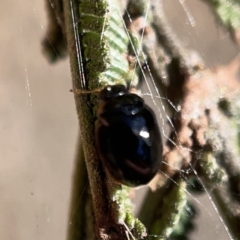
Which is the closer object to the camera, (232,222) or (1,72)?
(232,222)

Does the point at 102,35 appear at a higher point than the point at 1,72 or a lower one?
higher

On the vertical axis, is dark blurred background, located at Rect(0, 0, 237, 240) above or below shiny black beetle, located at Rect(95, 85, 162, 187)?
below

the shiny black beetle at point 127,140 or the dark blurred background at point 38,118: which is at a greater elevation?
the shiny black beetle at point 127,140

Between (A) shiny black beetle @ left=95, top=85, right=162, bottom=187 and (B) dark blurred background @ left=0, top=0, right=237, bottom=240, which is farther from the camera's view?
(B) dark blurred background @ left=0, top=0, right=237, bottom=240

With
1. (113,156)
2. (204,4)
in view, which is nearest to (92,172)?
(113,156)

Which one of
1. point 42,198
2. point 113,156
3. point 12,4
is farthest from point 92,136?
point 12,4

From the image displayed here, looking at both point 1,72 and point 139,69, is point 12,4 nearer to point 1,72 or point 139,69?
point 1,72

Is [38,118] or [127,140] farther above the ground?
[127,140]
